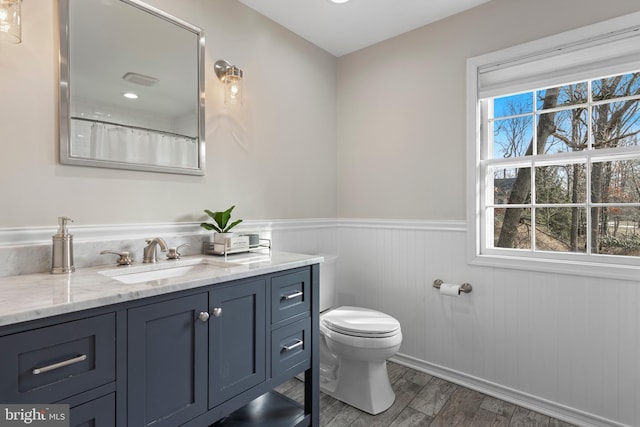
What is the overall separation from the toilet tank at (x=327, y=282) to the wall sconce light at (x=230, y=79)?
3.96ft

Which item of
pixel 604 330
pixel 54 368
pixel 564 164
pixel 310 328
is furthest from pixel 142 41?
pixel 604 330

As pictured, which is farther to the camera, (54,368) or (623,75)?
(623,75)

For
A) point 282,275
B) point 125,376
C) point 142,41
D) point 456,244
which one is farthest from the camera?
point 456,244

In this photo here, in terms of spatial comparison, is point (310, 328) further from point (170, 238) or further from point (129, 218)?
point (129, 218)

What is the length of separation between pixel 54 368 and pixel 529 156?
2416mm

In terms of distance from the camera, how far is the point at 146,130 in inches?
64.4

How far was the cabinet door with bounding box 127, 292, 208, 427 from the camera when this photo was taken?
3.37 ft

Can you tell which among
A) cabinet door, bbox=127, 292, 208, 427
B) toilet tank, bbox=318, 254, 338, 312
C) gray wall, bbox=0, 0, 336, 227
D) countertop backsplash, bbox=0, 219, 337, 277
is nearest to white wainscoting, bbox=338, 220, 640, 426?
toilet tank, bbox=318, 254, 338, 312

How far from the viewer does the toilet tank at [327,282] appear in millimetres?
2277

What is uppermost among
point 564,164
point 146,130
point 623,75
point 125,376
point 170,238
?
Result: point 623,75

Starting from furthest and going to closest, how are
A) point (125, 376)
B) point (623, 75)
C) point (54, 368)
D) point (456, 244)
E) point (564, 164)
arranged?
point (456, 244) → point (564, 164) → point (623, 75) → point (125, 376) → point (54, 368)

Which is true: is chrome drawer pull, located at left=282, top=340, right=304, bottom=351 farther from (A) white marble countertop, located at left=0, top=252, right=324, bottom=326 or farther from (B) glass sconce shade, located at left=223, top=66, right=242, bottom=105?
(B) glass sconce shade, located at left=223, top=66, right=242, bottom=105

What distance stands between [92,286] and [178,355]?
361mm

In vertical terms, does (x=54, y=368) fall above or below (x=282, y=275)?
below
